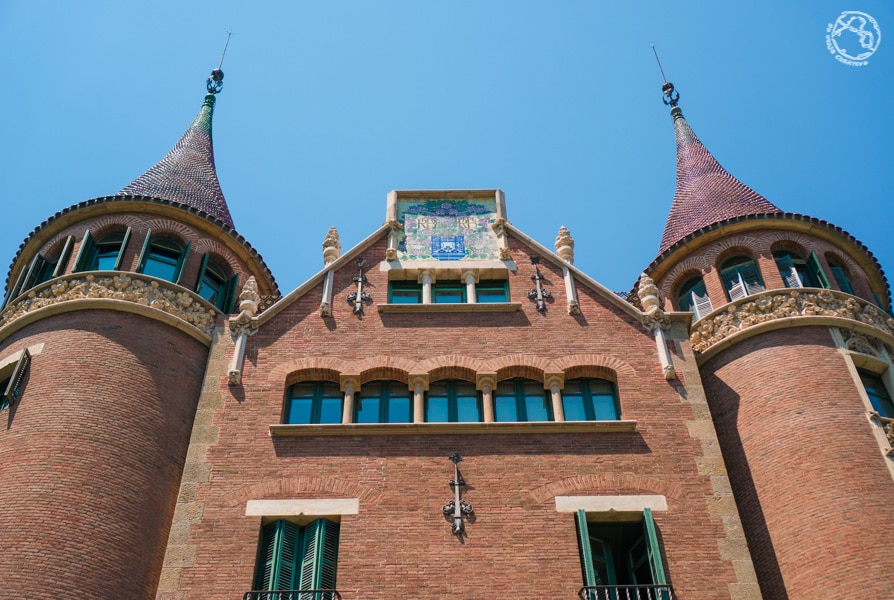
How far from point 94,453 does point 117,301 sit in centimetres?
398

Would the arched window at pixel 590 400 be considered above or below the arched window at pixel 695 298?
below

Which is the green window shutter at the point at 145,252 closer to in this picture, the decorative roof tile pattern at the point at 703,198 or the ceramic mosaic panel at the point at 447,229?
the ceramic mosaic panel at the point at 447,229

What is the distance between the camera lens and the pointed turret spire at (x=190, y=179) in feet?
78.9

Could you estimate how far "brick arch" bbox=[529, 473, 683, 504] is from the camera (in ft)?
54.9

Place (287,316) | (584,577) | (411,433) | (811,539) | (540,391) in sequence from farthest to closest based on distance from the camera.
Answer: (287,316), (540,391), (411,433), (811,539), (584,577)

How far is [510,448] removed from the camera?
17.6 meters

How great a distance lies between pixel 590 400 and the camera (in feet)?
62.4

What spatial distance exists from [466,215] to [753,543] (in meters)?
10.2

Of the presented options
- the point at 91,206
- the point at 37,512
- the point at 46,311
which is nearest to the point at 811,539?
the point at 37,512

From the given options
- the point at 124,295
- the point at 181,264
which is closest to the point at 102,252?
the point at 181,264

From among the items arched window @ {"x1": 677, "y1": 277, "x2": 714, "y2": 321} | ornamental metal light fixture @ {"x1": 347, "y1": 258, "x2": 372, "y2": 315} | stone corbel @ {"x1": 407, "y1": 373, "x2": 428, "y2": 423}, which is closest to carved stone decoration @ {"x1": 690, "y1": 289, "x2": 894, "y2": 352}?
arched window @ {"x1": 677, "y1": 277, "x2": 714, "y2": 321}

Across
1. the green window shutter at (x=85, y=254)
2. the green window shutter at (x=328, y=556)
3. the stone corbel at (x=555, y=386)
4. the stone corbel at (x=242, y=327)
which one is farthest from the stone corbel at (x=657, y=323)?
the green window shutter at (x=85, y=254)

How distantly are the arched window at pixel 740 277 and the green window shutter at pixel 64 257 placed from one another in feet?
49.3

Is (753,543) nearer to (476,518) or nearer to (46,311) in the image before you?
(476,518)
